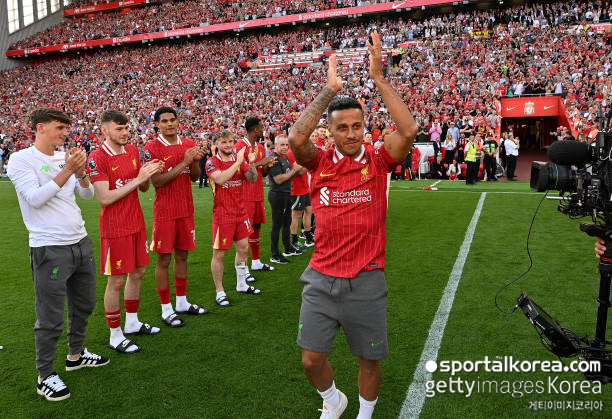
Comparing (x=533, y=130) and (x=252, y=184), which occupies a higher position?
(x=533, y=130)

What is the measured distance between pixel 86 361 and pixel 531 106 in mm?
24291

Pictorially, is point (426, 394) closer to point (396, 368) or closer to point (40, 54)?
point (396, 368)

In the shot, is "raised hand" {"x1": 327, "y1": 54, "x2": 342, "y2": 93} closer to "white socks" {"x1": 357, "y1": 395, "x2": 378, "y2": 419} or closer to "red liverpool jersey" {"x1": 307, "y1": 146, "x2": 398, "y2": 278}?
"red liverpool jersey" {"x1": 307, "y1": 146, "x2": 398, "y2": 278}

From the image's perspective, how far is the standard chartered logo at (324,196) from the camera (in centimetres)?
272

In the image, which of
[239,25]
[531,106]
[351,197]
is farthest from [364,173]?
[239,25]

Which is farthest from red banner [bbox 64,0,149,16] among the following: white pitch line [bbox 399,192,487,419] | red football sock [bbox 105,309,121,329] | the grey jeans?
the grey jeans

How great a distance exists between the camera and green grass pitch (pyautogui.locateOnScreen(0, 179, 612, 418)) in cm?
324

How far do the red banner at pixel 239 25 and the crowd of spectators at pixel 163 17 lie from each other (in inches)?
30.9

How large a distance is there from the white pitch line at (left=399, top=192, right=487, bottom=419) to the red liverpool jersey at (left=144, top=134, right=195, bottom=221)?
279cm

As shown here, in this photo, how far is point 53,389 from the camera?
3.38 metres

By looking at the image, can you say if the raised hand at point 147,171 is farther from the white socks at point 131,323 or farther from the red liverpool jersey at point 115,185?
the white socks at point 131,323

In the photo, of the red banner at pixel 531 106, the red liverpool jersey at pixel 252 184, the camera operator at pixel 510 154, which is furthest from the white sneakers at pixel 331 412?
the red banner at pixel 531 106

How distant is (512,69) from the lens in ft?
80.4

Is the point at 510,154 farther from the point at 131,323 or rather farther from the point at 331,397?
the point at 331,397
